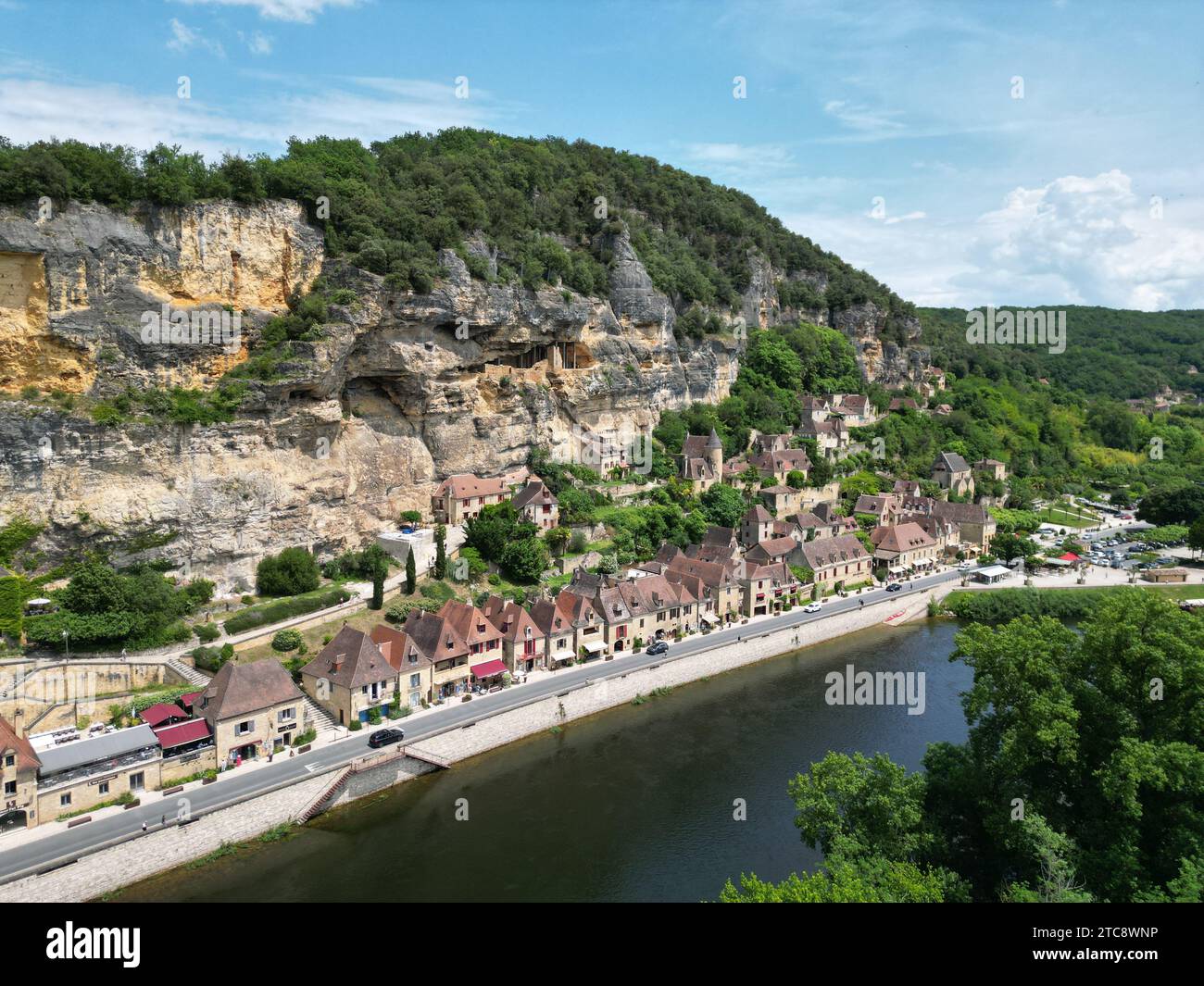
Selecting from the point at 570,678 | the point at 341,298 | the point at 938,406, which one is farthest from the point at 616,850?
the point at 938,406

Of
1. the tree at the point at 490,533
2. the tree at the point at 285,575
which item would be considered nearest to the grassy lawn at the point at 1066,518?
the tree at the point at 490,533

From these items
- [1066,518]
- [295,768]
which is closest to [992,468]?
[1066,518]

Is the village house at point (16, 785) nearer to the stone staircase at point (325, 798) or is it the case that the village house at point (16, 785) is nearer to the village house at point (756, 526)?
the stone staircase at point (325, 798)

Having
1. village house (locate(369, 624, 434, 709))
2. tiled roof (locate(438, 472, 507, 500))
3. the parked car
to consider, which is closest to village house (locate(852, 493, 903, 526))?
tiled roof (locate(438, 472, 507, 500))

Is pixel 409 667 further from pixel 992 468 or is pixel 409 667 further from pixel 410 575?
pixel 992 468

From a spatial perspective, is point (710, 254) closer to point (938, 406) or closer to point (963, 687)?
point (938, 406)
